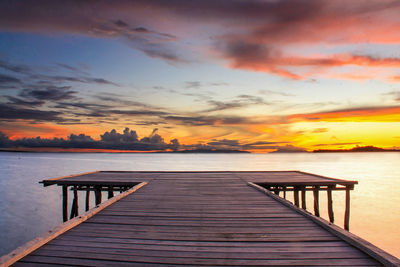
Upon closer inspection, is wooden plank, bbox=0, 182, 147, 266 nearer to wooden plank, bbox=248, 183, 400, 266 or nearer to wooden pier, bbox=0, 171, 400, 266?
wooden pier, bbox=0, 171, 400, 266

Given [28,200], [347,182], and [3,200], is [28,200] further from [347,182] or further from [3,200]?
[347,182]

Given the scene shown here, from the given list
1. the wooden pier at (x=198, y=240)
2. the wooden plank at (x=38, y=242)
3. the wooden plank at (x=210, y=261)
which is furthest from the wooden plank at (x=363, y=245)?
the wooden plank at (x=38, y=242)

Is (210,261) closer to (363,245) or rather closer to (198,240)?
(198,240)

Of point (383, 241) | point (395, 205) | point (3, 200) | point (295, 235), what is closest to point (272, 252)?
point (295, 235)

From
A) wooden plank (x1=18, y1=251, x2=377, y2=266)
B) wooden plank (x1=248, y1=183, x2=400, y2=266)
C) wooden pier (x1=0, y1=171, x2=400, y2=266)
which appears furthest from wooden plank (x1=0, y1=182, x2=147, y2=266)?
wooden plank (x1=248, y1=183, x2=400, y2=266)

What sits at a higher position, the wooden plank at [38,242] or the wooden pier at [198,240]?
the wooden plank at [38,242]

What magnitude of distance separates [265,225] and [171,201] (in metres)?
3.31

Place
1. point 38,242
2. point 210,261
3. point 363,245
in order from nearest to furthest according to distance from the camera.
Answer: point 210,261, point 363,245, point 38,242

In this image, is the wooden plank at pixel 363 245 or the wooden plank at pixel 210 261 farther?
the wooden plank at pixel 210 261

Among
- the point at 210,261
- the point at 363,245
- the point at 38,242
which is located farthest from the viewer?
the point at 38,242

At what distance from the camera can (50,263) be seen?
3762 millimetres

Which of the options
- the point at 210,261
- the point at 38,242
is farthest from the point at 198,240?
the point at 38,242

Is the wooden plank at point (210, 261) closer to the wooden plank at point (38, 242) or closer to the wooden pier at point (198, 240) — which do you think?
the wooden pier at point (198, 240)

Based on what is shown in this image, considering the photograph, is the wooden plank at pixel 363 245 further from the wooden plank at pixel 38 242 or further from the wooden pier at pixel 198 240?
the wooden plank at pixel 38 242
